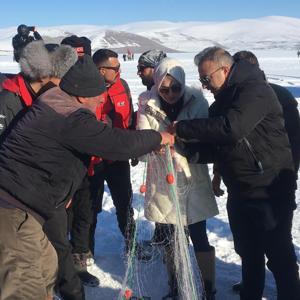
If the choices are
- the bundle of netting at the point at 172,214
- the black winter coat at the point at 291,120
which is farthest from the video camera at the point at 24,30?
the black winter coat at the point at 291,120

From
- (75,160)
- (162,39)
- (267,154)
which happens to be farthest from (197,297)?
(162,39)

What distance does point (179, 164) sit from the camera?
124 inches

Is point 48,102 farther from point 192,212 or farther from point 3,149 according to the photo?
point 192,212

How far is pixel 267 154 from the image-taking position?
2.80 metres

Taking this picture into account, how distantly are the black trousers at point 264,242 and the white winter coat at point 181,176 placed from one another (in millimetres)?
214

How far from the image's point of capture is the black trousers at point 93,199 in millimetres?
4031

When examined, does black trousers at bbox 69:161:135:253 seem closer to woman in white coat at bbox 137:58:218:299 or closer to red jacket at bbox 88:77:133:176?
red jacket at bbox 88:77:133:176

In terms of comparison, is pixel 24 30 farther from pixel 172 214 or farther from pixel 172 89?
pixel 172 214

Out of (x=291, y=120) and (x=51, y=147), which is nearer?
(x=51, y=147)

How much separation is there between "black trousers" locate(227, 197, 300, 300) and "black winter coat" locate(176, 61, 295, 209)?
0.09m

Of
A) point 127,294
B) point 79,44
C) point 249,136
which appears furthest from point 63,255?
point 79,44

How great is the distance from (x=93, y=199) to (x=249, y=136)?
5.96 ft

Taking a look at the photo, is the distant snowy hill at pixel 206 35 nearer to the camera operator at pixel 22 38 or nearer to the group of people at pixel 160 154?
the camera operator at pixel 22 38

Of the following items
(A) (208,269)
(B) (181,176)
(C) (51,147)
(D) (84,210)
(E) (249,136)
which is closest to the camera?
(C) (51,147)
